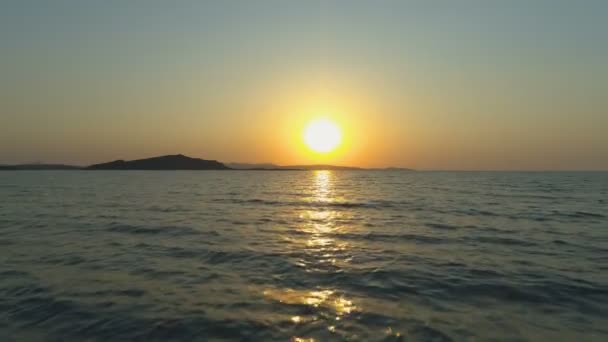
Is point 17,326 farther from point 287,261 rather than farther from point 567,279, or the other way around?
point 567,279

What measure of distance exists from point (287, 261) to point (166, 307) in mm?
6717

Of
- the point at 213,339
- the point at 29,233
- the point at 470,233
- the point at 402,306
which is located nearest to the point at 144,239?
the point at 29,233

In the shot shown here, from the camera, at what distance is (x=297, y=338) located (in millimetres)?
8953

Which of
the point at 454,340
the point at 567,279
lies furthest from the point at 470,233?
the point at 454,340

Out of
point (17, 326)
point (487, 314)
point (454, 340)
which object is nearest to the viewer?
point (454, 340)

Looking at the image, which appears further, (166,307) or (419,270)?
(419,270)

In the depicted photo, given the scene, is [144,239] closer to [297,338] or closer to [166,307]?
[166,307]

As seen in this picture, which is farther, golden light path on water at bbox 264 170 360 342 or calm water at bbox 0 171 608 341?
golden light path on water at bbox 264 170 360 342

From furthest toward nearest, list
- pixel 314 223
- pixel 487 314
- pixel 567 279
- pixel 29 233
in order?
pixel 314 223 → pixel 29 233 → pixel 567 279 → pixel 487 314

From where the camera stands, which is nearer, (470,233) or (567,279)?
(567,279)

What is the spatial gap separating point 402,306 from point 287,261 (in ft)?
22.2

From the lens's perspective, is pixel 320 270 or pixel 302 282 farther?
pixel 320 270

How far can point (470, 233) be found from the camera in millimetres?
24203

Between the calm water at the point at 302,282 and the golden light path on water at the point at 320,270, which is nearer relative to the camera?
the calm water at the point at 302,282
